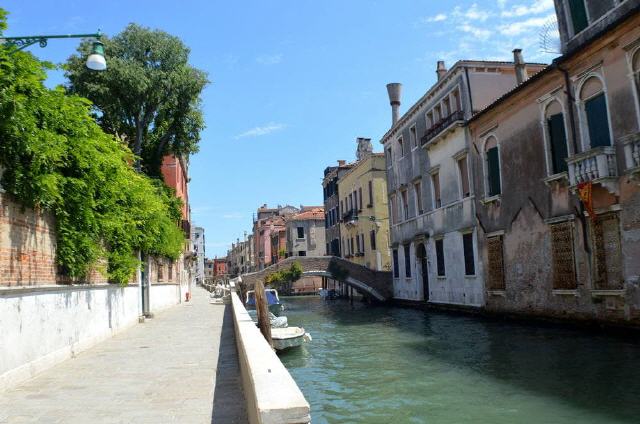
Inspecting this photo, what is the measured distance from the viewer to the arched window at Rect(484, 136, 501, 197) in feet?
55.2

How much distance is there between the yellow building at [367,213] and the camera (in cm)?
3062

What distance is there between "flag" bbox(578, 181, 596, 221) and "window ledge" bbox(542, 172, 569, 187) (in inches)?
42.8

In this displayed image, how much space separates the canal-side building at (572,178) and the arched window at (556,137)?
3 cm

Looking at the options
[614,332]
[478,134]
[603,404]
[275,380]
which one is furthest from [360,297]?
[275,380]

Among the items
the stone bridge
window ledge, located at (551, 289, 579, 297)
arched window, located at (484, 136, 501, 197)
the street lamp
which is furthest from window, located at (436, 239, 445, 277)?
the street lamp

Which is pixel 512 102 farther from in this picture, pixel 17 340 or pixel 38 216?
pixel 17 340

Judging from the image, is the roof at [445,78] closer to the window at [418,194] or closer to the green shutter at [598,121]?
the window at [418,194]

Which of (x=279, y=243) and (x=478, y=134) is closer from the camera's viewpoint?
(x=478, y=134)

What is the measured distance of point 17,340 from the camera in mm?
6109

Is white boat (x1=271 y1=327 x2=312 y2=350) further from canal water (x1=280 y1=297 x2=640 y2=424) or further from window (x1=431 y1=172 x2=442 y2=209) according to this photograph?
window (x1=431 y1=172 x2=442 y2=209)

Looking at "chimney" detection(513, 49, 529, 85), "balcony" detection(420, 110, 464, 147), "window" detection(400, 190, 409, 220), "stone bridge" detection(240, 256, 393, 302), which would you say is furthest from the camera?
"stone bridge" detection(240, 256, 393, 302)

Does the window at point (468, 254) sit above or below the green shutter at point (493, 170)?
below

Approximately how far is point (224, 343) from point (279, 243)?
5425cm

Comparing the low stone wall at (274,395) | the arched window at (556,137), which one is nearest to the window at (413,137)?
the arched window at (556,137)
